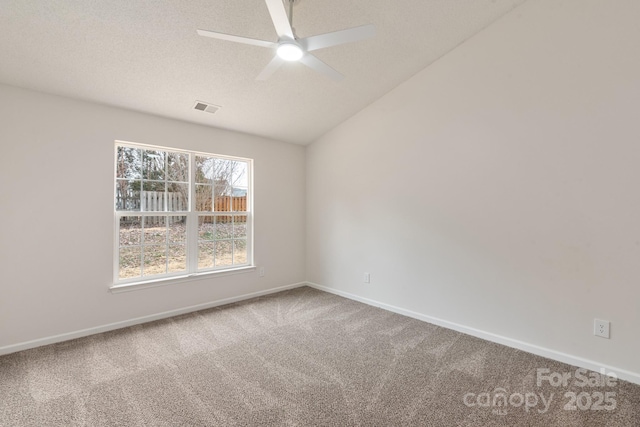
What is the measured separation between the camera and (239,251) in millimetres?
4035

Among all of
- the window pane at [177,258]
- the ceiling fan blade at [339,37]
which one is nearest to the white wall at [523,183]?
the ceiling fan blade at [339,37]

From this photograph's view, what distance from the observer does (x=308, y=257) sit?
468 cm

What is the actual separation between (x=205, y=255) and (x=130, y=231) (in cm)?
90

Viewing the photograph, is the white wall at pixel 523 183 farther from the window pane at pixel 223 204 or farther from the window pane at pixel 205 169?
the window pane at pixel 205 169

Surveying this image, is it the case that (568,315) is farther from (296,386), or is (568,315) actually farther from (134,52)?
(134,52)

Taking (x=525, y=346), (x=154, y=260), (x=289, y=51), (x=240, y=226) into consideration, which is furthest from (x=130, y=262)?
(x=525, y=346)

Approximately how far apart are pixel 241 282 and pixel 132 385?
6.43 ft

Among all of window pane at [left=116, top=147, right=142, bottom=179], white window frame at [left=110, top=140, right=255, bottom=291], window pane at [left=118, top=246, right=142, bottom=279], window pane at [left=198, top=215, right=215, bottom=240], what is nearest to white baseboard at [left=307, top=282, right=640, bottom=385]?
white window frame at [left=110, top=140, right=255, bottom=291]

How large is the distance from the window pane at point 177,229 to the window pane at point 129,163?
0.62 m

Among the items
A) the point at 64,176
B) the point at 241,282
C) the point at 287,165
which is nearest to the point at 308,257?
the point at 241,282

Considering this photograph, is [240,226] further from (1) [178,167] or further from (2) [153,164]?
(2) [153,164]

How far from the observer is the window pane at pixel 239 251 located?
3983mm

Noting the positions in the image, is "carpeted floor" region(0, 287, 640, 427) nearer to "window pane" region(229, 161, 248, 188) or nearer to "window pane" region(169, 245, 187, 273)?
"window pane" region(169, 245, 187, 273)

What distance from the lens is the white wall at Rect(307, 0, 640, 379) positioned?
6.93ft
